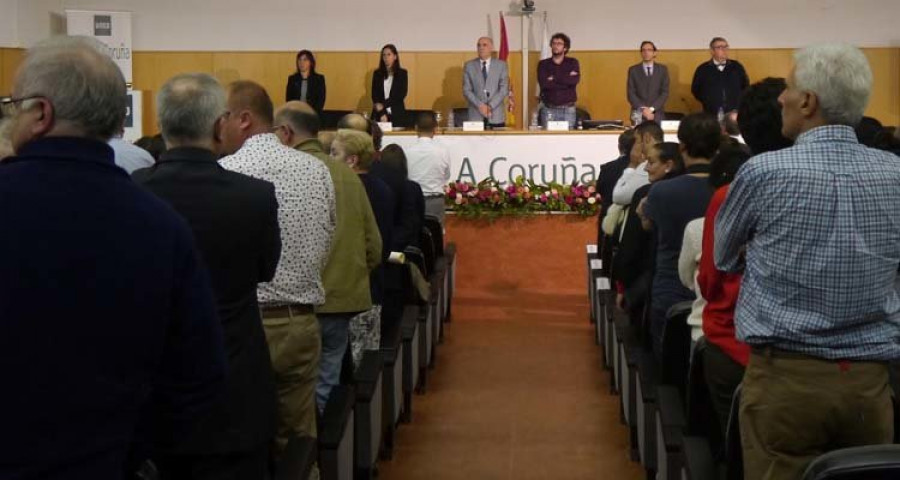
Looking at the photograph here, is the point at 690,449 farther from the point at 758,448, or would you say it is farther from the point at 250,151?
the point at 250,151

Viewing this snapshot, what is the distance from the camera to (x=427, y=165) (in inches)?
365

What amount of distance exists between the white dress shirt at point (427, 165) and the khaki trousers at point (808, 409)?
676 cm

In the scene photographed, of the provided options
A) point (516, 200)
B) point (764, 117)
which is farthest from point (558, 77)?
point (764, 117)

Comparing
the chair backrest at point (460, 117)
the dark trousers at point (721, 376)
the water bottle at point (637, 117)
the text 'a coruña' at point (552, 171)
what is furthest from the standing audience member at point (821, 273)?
the chair backrest at point (460, 117)

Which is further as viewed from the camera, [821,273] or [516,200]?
[516,200]

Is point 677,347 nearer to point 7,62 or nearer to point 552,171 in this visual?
point 552,171

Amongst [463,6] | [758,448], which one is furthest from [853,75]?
[463,6]

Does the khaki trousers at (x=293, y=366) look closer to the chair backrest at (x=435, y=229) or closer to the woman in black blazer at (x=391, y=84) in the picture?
the chair backrest at (x=435, y=229)

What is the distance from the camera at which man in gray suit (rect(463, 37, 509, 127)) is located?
13.9 meters

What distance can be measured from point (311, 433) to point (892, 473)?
6.59 ft

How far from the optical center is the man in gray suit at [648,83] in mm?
14336

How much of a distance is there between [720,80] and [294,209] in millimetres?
11415

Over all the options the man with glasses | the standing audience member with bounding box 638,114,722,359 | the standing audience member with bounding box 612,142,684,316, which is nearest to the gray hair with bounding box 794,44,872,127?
the standing audience member with bounding box 638,114,722,359

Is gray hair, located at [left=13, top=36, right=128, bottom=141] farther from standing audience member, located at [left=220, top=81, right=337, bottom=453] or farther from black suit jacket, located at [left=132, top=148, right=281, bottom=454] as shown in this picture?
standing audience member, located at [left=220, top=81, right=337, bottom=453]
